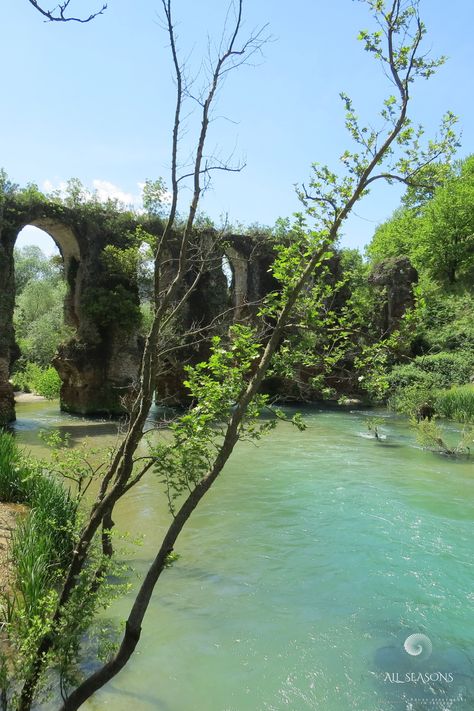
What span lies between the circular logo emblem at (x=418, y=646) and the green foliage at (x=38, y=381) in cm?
2087

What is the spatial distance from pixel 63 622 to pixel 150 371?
5.56 feet

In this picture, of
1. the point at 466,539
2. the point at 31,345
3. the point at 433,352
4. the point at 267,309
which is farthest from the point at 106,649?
the point at 31,345

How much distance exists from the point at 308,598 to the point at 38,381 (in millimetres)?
24882

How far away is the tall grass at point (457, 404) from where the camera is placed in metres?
19.8

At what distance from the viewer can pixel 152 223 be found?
69.8ft

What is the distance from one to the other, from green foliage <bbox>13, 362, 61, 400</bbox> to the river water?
1615 centimetres

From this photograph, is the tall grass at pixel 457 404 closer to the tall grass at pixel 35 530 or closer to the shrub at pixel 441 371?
the shrub at pixel 441 371

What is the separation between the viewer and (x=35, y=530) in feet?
17.6

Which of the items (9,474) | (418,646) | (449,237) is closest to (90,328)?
(9,474)

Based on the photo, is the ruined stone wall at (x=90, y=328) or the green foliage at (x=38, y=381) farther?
the green foliage at (x=38, y=381)

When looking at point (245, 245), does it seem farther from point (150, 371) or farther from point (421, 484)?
point (150, 371)

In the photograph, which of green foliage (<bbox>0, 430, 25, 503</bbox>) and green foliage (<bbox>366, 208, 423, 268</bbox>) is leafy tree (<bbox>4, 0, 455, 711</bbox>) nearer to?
green foliage (<bbox>0, 430, 25, 503</bbox>)

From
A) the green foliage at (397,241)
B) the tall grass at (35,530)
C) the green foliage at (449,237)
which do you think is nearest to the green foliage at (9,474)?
the tall grass at (35,530)

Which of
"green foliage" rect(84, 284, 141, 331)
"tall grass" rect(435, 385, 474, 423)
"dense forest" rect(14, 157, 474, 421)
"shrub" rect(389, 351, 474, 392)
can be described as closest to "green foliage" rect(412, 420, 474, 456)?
"dense forest" rect(14, 157, 474, 421)
